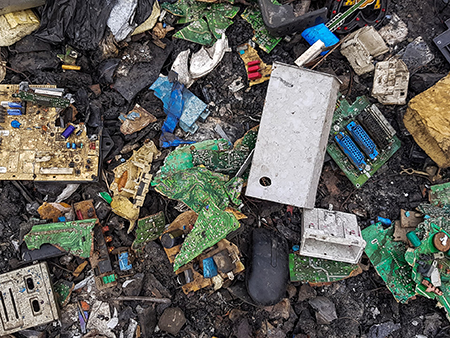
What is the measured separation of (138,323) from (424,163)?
483cm

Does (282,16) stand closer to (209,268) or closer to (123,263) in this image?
(209,268)

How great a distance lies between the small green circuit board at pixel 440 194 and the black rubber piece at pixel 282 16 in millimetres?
2964

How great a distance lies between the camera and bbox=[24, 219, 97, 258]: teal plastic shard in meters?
4.97

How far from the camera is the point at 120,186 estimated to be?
5.31 metres

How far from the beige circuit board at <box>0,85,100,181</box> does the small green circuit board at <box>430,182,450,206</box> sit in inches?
195

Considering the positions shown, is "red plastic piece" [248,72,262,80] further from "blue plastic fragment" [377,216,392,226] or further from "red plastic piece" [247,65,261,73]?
"blue plastic fragment" [377,216,392,226]

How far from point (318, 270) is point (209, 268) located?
155 centimetres

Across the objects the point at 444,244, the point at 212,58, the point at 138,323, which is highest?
the point at 212,58

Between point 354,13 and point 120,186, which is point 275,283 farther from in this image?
point 354,13

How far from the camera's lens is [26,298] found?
5043mm

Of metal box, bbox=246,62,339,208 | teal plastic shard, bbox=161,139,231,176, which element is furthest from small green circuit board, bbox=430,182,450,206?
teal plastic shard, bbox=161,139,231,176

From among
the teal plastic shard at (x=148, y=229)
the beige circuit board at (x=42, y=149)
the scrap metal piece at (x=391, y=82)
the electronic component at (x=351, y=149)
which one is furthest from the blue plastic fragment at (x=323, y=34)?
the beige circuit board at (x=42, y=149)

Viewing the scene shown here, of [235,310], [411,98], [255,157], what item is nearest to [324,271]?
[235,310]

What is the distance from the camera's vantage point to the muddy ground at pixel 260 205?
507cm
